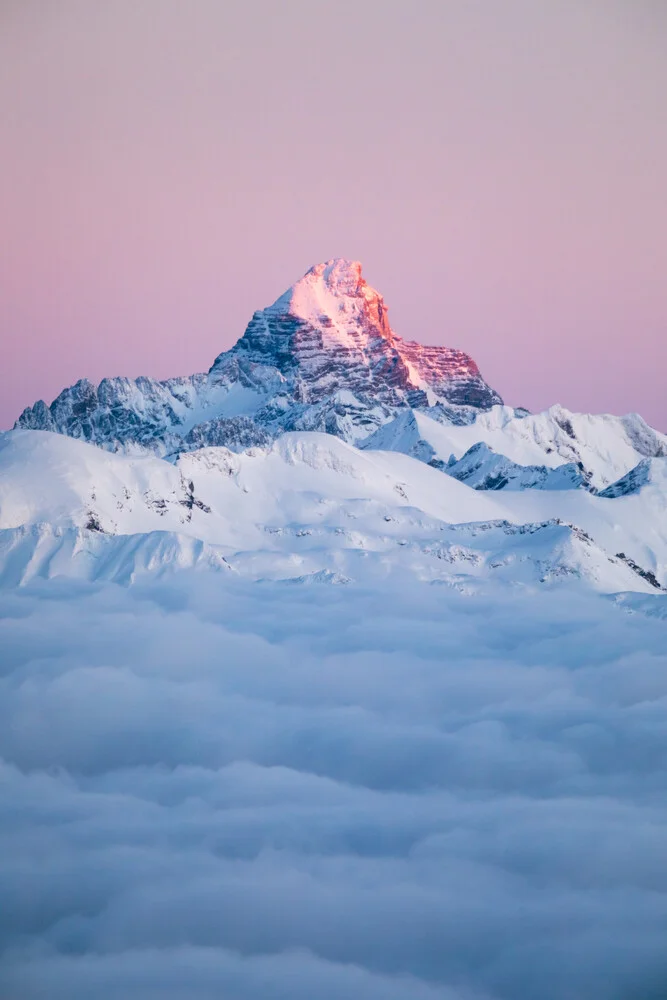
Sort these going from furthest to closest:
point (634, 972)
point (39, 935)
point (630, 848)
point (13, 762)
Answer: point (13, 762) < point (630, 848) < point (39, 935) < point (634, 972)

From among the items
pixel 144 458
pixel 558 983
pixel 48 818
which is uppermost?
pixel 144 458

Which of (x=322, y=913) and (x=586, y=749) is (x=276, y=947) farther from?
(x=586, y=749)

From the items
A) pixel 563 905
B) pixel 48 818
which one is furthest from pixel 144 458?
pixel 563 905

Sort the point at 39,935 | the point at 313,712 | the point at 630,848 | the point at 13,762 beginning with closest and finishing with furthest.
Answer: the point at 39,935 < the point at 630,848 < the point at 13,762 < the point at 313,712

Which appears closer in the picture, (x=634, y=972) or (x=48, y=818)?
(x=634, y=972)

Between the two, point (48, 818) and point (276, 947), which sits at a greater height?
point (48, 818)

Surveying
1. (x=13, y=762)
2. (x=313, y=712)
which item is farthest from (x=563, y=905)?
(x=13, y=762)

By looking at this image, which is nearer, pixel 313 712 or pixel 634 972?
pixel 634 972

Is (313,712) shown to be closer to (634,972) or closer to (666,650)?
(666,650)

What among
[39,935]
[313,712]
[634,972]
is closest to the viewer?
[634,972]
